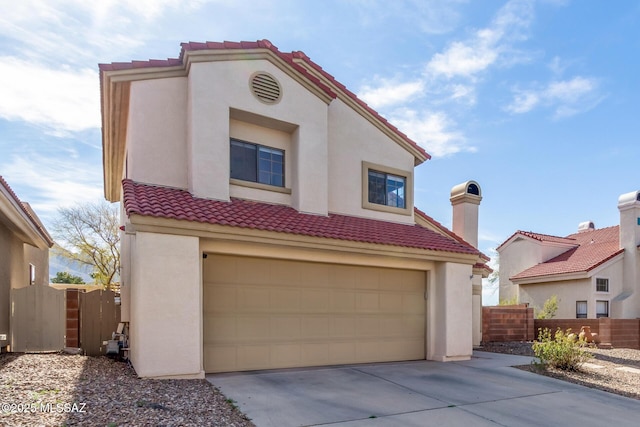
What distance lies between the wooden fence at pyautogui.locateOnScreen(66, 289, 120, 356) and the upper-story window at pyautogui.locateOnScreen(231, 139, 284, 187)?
440cm

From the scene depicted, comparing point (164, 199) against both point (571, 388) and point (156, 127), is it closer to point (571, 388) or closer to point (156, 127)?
point (156, 127)

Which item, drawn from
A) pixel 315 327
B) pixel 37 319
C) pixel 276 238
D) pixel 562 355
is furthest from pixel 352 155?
pixel 37 319

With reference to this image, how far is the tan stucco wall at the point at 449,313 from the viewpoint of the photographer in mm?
11047

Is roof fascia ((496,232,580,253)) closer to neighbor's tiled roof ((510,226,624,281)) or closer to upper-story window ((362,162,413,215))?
neighbor's tiled roof ((510,226,624,281))

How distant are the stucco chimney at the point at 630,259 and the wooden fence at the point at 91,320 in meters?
23.0

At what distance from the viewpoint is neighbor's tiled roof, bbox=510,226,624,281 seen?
21.8 meters

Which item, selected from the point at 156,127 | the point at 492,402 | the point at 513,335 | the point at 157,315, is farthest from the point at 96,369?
the point at 513,335

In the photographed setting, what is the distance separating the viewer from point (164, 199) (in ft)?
28.1

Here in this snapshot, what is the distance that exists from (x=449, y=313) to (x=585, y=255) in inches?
654

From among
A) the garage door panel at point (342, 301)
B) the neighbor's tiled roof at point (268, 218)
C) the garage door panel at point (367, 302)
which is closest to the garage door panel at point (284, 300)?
the garage door panel at point (342, 301)

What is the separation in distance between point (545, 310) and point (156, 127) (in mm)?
21839

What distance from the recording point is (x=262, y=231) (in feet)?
28.6

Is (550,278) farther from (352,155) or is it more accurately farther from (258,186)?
(258,186)

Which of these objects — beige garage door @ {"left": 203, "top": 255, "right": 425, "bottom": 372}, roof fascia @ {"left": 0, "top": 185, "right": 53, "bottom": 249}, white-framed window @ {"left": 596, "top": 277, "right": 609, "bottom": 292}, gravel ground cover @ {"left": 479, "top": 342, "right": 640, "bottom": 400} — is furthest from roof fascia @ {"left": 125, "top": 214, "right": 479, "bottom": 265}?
white-framed window @ {"left": 596, "top": 277, "right": 609, "bottom": 292}
